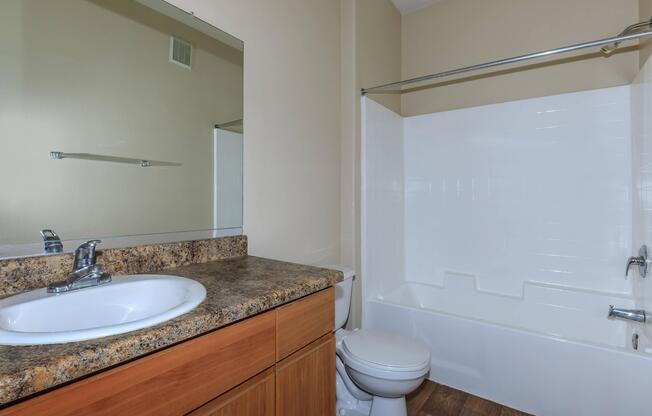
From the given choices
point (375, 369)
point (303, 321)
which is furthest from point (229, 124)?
point (375, 369)

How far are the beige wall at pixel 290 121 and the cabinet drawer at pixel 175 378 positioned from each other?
2.33ft

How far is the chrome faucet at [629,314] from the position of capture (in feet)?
5.88

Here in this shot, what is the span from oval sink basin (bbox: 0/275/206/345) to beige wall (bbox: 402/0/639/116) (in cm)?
260

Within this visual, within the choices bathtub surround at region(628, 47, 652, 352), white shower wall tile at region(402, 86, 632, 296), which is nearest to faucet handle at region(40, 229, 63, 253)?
white shower wall tile at region(402, 86, 632, 296)

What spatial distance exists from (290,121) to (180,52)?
24.1 inches

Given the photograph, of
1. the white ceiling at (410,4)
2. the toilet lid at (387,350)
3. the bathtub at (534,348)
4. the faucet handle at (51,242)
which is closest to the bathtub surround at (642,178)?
the bathtub at (534,348)

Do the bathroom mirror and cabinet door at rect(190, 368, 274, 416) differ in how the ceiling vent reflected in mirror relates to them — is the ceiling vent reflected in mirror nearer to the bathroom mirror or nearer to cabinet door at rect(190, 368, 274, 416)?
the bathroom mirror

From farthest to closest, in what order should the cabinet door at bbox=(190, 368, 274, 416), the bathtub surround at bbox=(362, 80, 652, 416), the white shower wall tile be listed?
the white shower wall tile, the bathtub surround at bbox=(362, 80, 652, 416), the cabinet door at bbox=(190, 368, 274, 416)

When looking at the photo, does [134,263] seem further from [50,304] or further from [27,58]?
[27,58]

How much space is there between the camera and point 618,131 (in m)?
2.09

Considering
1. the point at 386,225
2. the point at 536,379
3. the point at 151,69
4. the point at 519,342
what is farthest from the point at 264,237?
the point at 536,379

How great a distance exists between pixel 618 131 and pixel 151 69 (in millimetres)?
2762

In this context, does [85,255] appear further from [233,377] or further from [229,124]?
[229,124]

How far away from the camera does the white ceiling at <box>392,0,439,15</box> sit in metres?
2.72
